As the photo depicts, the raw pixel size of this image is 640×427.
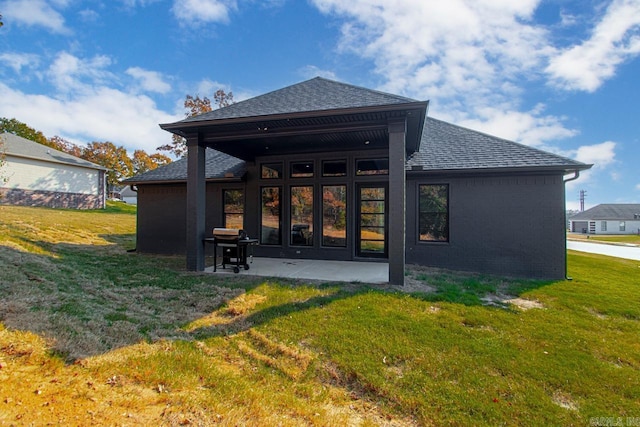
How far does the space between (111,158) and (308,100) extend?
4310cm

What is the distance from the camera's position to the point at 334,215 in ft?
28.7

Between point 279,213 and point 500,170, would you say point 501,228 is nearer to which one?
point 500,170

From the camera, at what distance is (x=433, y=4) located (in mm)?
7008

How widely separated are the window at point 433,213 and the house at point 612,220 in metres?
53.6

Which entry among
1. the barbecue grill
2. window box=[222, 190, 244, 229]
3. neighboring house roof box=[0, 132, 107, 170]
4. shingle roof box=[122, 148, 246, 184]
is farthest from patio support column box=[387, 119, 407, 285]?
neighboring house roof box=[0, 132, 107, 170]

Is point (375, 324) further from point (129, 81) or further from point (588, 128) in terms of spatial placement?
point (588, 128)

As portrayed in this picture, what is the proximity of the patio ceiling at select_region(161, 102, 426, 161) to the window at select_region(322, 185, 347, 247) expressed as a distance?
123 centimetres

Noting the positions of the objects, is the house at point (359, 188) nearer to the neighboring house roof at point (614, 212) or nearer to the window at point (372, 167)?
the window at point (372, 167)

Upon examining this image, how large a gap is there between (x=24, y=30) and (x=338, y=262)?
10495 mm

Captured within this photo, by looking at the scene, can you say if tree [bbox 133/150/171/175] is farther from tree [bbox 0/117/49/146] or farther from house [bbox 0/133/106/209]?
house [bbox 0/133/106/209]

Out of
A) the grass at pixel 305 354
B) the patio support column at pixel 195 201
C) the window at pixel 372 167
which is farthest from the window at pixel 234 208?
the grass at pixel 305 354

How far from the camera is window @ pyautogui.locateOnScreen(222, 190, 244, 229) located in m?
9.63

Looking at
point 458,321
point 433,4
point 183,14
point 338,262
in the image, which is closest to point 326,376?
point 458,321

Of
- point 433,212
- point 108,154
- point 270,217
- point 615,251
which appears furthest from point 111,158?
point 615,251
